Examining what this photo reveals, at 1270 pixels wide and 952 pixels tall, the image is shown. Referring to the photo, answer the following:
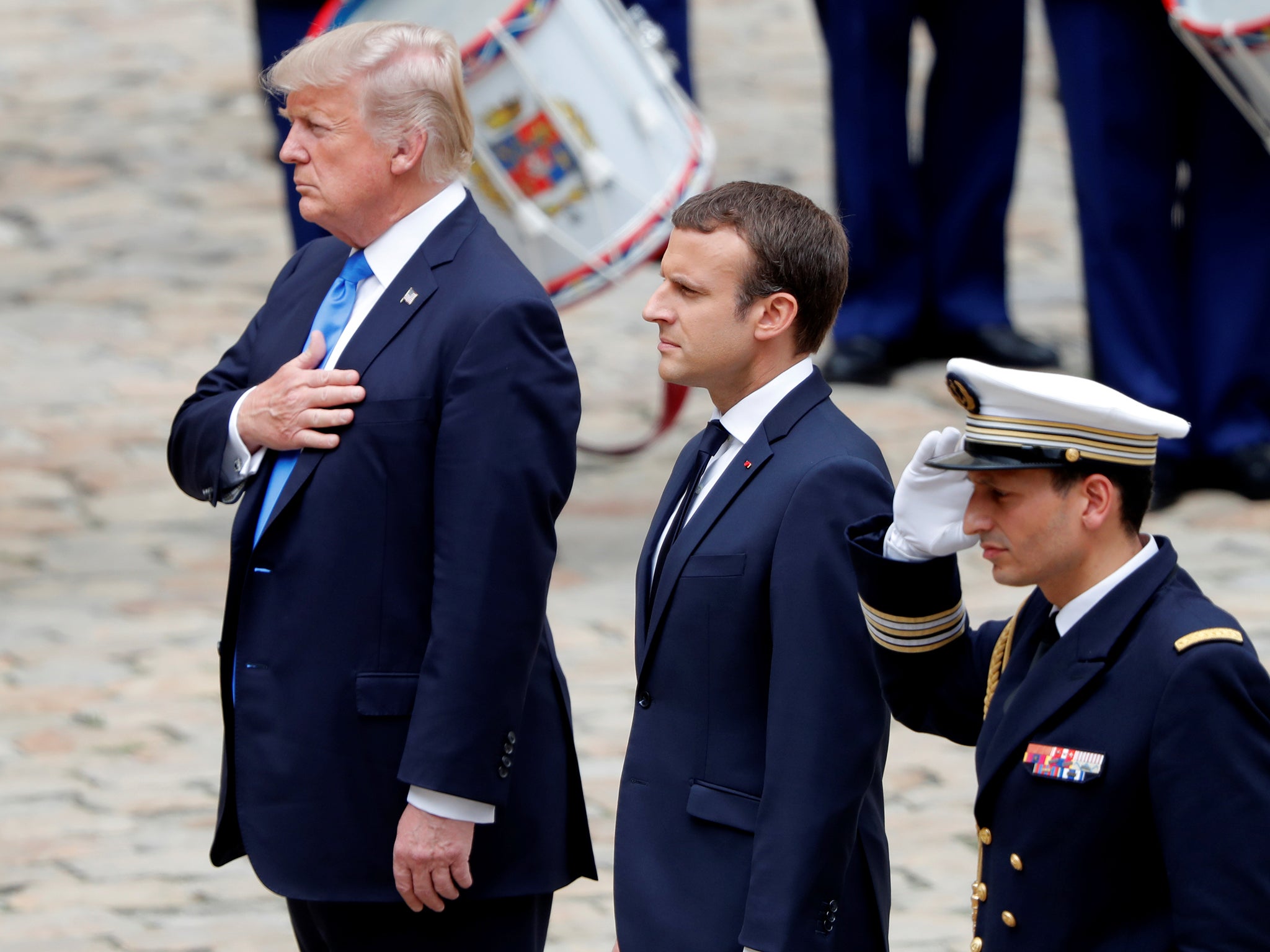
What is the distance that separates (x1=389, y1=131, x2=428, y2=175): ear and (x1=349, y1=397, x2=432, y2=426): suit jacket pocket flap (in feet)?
1.01

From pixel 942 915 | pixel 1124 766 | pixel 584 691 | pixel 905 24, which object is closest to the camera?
pixel 1124 766

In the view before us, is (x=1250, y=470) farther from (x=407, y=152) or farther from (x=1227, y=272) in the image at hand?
(x=407, y=152)

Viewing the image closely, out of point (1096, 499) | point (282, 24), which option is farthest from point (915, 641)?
point (282, 24)

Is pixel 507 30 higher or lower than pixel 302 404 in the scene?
lower

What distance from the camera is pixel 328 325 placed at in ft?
8.49

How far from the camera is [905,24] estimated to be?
6.39m

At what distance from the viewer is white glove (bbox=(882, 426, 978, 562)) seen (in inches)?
77.6

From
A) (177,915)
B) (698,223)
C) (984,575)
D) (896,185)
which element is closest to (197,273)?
(896,185)

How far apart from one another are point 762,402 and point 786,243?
0.62ft

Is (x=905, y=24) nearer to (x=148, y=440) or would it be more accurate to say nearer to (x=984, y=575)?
(x=984, y=575)

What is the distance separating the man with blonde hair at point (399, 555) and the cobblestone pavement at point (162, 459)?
3.44 feet

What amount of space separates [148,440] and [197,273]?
189 cm

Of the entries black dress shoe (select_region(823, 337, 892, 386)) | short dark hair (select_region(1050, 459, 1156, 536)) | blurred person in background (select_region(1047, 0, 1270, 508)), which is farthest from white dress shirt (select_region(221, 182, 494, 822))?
black dress shoe (select_region(823, 337, 892, 386))

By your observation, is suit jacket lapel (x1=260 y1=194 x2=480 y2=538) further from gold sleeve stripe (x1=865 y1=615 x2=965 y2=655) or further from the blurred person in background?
the blurred person in background
